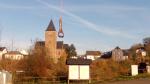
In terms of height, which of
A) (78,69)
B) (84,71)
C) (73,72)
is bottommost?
(73,72)

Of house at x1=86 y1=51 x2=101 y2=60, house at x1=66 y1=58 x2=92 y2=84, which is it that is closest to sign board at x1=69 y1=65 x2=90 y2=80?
house at x1=66 y1=58 x2=92 y2=84

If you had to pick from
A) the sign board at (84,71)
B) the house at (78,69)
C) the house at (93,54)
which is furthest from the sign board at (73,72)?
the house at (93,54)

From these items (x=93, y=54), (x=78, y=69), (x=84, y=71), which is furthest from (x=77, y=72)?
(x=93, y=54)

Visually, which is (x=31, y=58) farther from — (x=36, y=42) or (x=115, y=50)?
(x=115, y=50)

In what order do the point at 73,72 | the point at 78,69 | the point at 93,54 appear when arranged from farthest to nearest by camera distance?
the point at 93,54, the point at 73,72, the point at 78,69

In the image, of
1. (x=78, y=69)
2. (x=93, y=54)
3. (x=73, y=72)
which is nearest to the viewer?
(x=78, y=69)

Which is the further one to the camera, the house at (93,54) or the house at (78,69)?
the house at (93,54)

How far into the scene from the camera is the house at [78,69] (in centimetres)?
3723

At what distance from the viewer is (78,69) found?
37188 mm

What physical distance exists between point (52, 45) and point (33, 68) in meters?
68.0

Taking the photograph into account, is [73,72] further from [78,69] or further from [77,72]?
[78,69]

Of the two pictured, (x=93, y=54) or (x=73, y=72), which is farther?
(x=93, y=54)

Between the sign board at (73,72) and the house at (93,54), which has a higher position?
the house at (93,54)

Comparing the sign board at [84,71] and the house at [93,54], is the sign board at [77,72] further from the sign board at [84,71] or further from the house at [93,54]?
the house at [93,54]
